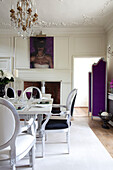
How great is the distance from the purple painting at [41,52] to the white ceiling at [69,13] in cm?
51

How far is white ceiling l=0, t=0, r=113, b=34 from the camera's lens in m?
3.67

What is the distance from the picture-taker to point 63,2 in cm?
364

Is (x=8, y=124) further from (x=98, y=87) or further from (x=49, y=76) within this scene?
(x=49, y=76)

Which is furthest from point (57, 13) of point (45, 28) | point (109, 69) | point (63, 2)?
point (109, 69)

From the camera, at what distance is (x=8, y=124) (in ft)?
4.27

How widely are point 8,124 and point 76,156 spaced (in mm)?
1410

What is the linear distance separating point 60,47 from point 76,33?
2.36 ft

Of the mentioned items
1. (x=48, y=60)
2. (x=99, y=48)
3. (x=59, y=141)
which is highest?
(x=99, y=48)

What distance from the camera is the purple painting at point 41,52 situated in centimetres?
534

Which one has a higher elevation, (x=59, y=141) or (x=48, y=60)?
(x=48, y=60)

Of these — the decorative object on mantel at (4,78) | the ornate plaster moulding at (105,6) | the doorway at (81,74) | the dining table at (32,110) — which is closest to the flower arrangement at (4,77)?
the decorative object on mantel at (4,78)

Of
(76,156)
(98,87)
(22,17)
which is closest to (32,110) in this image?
(76,156)

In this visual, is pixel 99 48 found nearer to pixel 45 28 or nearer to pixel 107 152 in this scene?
pixel 45 28

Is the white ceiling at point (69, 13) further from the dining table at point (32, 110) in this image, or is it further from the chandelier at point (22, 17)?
the dining table at point (32, 110)
